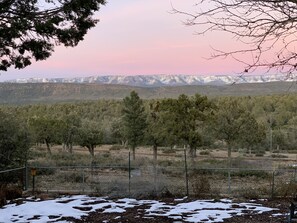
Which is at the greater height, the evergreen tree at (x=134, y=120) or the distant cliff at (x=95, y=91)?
the distant cliff at (x=95, y=91)

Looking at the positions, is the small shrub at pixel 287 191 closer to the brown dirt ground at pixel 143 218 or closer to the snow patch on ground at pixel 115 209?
the snow patch on ground at pixel 115 209

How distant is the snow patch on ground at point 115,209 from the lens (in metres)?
13.2

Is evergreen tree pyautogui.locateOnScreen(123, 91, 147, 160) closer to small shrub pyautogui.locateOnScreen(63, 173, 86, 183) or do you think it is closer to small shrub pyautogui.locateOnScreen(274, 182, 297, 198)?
small shrub pyautogui.locateOnScreen(63, 173, 86, 183)

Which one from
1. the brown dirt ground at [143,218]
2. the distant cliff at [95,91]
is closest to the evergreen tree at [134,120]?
the brown dirt ground at [143,218]

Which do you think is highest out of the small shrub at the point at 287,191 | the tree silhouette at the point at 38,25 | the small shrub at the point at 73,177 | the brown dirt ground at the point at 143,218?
the tree silhouette at the point at 38,25

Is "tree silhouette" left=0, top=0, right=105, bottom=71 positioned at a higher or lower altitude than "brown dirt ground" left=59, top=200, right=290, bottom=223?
higher

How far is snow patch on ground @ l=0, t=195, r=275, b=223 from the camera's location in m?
13.2

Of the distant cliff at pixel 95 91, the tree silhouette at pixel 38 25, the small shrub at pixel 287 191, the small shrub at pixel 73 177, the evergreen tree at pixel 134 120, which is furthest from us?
the distant cliff at pixel 95 91

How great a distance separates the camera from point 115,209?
14.7 metres

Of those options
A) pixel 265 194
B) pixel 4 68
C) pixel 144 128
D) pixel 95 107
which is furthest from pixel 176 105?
pixel 95 107

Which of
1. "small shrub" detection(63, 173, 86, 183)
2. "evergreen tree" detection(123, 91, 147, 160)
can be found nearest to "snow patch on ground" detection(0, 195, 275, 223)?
"small shrub" detection(63, 173, 86, 183)

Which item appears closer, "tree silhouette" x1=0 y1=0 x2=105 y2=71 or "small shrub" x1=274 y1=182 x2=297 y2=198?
"tree silhouette" x1=0 y1=0 x2=105 y2=71

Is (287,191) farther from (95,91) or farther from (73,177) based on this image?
(95,91)

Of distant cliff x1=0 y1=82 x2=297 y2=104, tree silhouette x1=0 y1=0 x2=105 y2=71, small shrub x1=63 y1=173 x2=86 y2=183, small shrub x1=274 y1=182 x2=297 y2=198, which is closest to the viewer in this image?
tree silhouette x1=0 y1=0 x2=105 y2=71
